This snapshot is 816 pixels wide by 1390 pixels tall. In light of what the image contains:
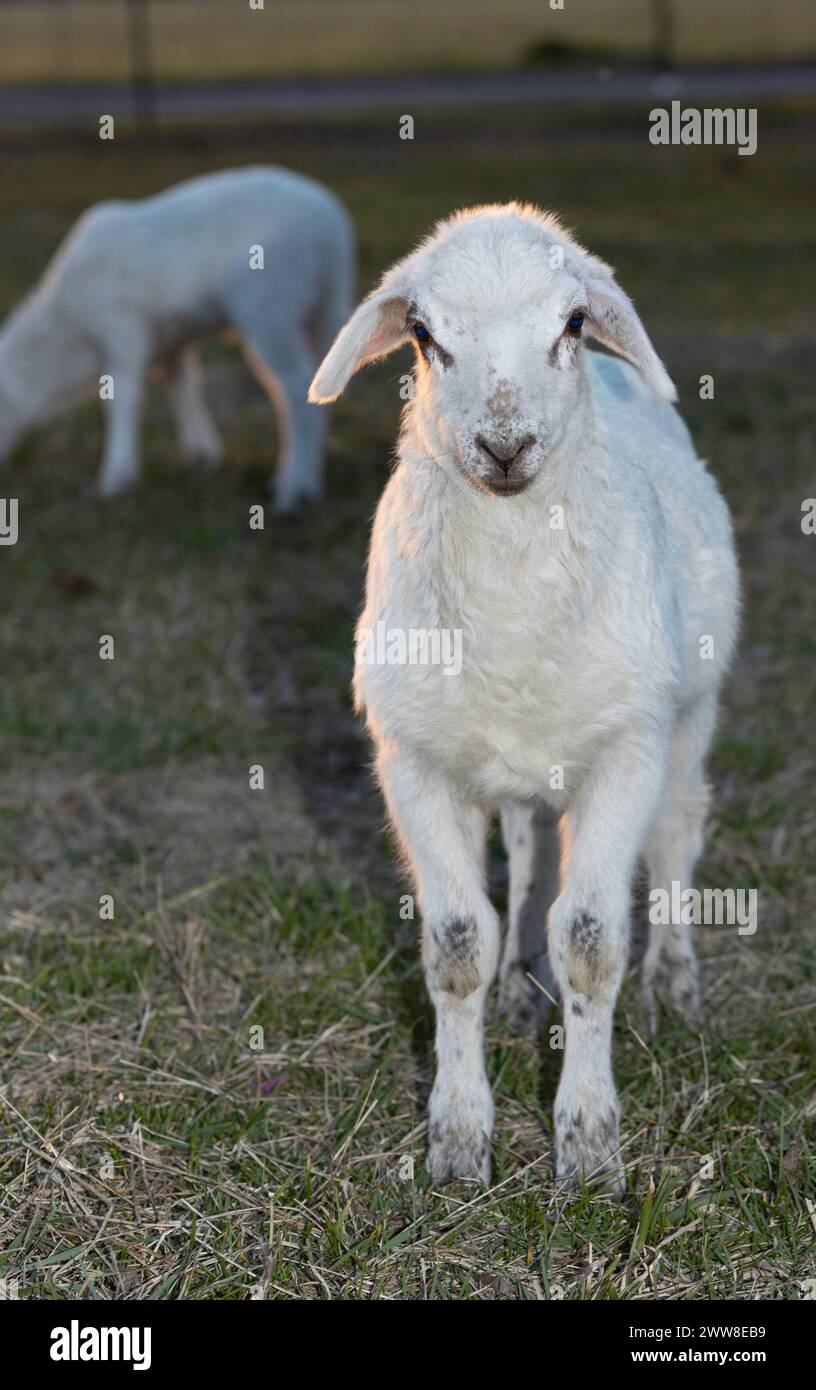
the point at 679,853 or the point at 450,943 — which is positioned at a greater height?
the point at 679,853

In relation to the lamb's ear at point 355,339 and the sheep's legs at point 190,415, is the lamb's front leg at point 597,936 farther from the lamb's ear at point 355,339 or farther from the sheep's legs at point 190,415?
the sheep's legs at point 190,415

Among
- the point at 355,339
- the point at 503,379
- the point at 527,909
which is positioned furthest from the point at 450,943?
the point at 355,339

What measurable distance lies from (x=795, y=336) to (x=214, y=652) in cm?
611

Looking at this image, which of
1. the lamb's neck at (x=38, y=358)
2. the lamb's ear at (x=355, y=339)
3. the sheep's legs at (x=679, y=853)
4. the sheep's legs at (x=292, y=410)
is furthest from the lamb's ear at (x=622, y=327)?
the lamb's neck at (x=38, y=358)

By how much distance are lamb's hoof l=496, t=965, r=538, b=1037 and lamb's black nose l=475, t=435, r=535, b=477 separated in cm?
141

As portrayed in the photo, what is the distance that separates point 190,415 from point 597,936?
5988 mm

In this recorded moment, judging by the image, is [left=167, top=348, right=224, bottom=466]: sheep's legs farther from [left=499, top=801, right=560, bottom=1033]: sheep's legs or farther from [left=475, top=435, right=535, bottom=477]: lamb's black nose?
[left=475, top=435, right=535, bottom=477]: lamb's black nose

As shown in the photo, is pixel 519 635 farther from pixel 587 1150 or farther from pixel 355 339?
pixel 587 1150

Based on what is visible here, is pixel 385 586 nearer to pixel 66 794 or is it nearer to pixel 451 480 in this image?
pixel 451 480

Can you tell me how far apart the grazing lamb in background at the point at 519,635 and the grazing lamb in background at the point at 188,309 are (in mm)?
4682

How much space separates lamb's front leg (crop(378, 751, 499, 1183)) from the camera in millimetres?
3150

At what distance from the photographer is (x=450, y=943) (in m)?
3.16
